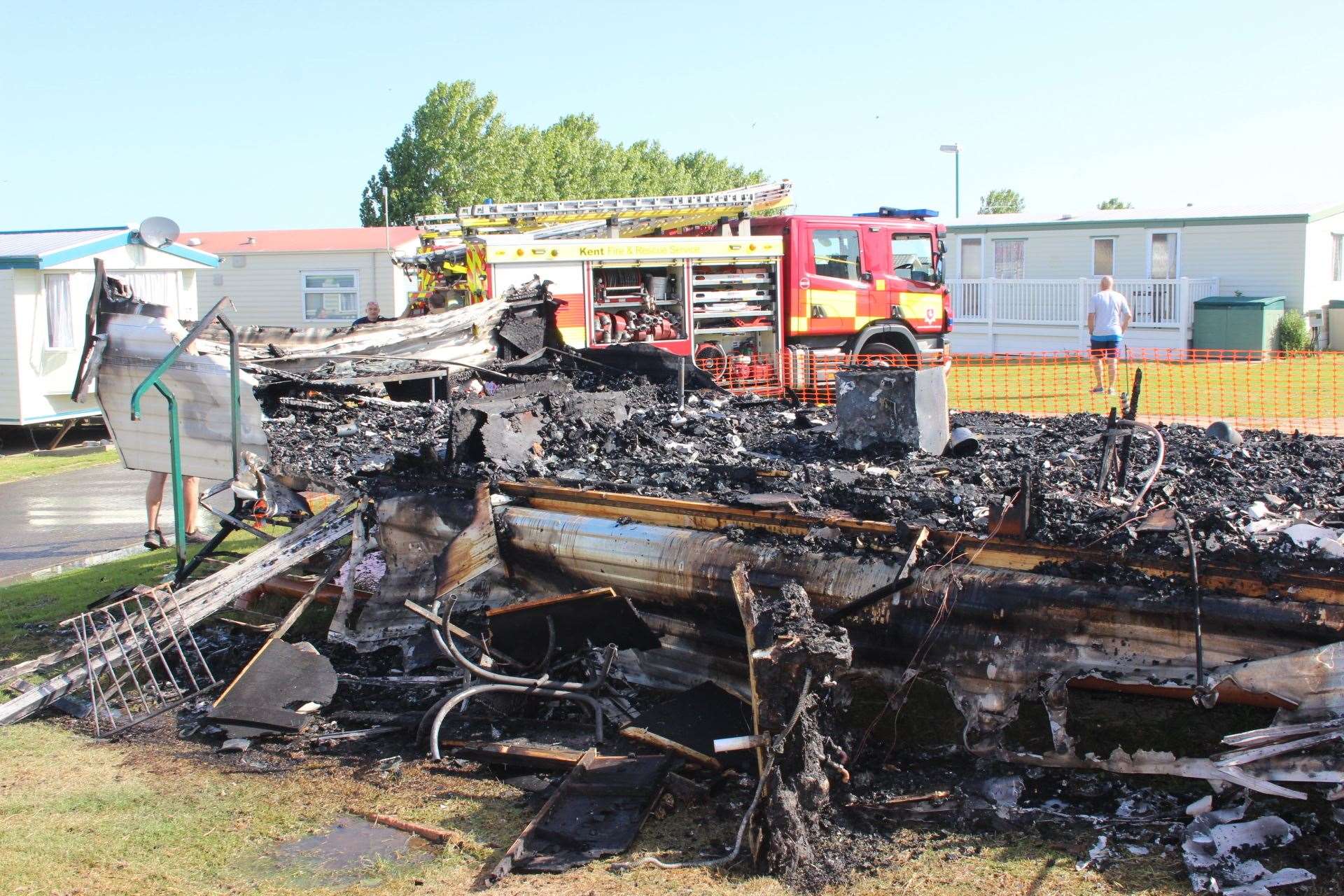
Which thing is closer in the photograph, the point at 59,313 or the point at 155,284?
the point at 59,313

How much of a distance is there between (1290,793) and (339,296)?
2779 cm

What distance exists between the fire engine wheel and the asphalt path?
9.10 meters

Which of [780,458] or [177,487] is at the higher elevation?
[780,458]

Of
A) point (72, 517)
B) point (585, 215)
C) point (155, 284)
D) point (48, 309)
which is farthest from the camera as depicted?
point (155, 284)

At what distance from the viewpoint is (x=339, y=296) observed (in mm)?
29078

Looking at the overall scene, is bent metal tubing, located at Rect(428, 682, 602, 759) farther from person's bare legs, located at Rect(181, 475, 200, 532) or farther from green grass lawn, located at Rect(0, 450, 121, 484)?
green grass lawn, located at Rect(0, 450, 121, 484)

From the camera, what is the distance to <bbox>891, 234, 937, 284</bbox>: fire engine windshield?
16.6 m

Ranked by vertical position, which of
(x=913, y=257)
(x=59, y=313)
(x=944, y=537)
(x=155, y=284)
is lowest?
(x=944, y=537)

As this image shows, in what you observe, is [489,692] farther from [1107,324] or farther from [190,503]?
[1107,324]

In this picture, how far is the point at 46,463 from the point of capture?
14867 mm

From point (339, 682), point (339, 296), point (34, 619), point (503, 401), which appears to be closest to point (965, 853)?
point (339, 682)

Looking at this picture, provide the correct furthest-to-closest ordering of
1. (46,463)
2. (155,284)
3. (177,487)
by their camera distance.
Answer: (155,284), (46,463), (177,487)

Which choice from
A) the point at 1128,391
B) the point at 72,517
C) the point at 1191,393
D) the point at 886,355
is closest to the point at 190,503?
the point at 72,517

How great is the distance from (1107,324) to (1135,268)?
11168 mm
